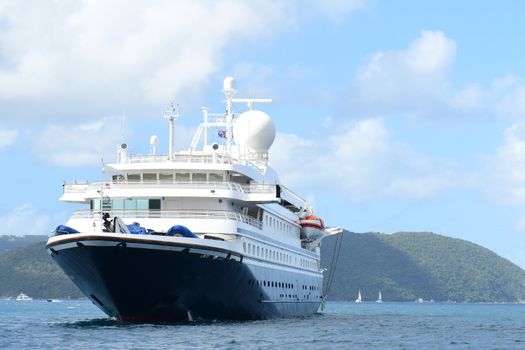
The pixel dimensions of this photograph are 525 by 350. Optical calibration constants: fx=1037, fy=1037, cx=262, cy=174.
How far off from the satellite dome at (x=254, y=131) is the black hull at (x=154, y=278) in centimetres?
1913

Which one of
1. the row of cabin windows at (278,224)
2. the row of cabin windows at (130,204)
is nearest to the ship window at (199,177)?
the row of cabin windows at (130,204)

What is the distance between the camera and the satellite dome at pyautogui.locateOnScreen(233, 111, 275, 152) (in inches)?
2795

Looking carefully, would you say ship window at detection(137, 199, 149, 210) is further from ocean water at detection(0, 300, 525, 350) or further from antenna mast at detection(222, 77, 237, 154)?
antenna mast at detection(222, 77, 237, 154)

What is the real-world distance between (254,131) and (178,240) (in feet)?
79.7

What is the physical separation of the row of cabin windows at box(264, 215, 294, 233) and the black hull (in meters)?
7.79

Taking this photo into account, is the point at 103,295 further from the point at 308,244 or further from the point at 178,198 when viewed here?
the point at 308,244

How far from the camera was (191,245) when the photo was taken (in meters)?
48.0

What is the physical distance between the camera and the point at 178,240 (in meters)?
47.6

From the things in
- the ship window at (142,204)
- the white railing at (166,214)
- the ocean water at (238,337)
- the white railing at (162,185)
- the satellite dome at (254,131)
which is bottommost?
the ocean water at (238,337)

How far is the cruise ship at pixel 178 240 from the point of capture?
155 feet

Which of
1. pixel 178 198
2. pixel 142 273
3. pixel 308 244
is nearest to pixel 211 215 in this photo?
pixel 178 198

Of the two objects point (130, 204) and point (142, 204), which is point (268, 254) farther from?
point (130, 204)

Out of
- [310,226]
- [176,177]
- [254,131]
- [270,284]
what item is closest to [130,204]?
[176,177]

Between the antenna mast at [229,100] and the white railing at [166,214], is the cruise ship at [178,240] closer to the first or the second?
the white railing at [166,214]
